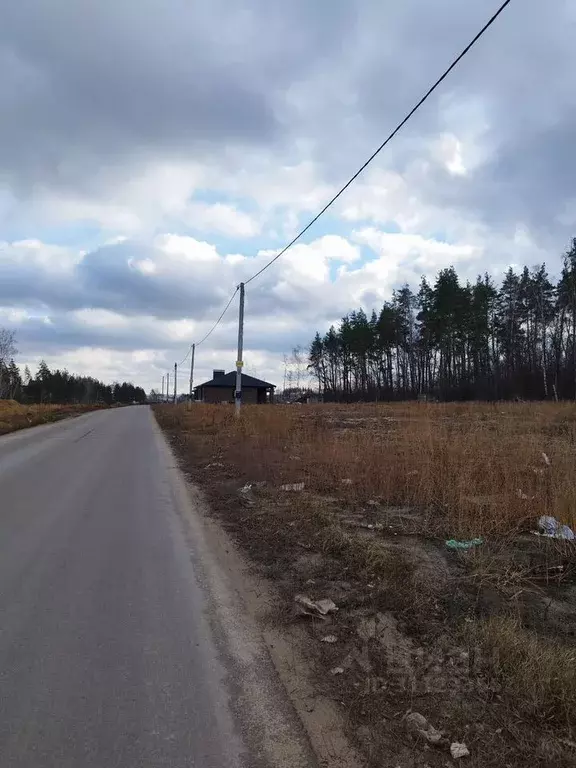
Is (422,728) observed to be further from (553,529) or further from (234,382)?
(234,382)

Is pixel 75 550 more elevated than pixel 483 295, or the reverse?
pixel 483 295

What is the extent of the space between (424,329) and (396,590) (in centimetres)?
6844

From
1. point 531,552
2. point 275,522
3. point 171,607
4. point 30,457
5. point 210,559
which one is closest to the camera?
point 171,607

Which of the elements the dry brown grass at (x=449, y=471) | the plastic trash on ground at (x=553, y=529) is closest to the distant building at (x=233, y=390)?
the dry brown grass at (x=449, y=471)

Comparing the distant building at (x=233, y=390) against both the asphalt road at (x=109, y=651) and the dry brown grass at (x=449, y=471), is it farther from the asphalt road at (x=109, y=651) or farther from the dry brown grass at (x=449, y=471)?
the asphalt road at (x=109, y=651)

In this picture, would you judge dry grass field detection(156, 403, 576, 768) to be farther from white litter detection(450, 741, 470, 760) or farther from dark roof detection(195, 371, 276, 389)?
dark roof detection(195, 371, 276, 389)

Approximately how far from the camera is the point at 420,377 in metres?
78.1

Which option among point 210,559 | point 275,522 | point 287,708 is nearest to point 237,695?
point 287,708

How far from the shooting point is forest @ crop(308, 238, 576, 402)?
5722cm

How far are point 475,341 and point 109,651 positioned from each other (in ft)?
224

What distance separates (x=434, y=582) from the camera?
492cm

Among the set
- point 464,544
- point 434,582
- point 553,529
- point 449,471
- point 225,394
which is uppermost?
point 225,394

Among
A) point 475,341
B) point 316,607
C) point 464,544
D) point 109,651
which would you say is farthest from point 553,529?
point 475,341

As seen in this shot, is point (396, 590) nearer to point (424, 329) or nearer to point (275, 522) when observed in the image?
point (275, 522)
